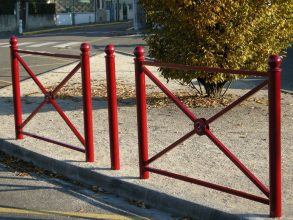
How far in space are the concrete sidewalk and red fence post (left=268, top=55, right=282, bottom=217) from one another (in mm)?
163

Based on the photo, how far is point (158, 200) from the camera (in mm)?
5605

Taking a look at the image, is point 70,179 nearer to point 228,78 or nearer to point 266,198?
point 266,198

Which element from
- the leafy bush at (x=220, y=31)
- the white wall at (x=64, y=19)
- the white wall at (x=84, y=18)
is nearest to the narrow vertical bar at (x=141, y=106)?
the leafy bush at (x=220, y=31)

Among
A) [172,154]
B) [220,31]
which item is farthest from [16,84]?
[220,31]

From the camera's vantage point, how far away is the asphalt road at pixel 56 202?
548cm

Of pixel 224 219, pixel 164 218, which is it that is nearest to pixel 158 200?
pixel 164 218

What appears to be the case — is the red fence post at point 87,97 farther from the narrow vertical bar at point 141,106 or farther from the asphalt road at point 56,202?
the narrow vertical bar at point 141,106

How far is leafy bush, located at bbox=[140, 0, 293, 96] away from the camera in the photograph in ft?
30.7

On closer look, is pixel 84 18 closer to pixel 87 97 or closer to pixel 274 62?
pixel 87 97

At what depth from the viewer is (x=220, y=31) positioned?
31.8ft

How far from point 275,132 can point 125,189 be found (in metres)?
1.83

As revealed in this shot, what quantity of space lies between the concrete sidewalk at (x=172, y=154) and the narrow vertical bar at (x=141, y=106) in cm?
18

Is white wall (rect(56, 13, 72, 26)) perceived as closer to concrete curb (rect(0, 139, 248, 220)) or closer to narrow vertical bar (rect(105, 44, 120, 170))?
concrete curb (rect(0, 139, 248, 220))

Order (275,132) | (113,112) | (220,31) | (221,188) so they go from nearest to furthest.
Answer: (275,132)
(221,188)
(113,112)
(220,31)
